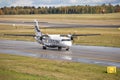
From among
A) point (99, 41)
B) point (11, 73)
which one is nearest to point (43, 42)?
point (99, 41)

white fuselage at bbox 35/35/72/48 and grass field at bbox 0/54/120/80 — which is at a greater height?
grass field at bbox 0/54/120/80

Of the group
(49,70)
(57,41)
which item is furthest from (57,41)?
(49,70)

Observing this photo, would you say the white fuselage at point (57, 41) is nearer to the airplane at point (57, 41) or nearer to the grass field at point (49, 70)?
the airplane at point (57, 41)

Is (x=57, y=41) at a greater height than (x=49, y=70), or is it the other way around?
(x=49, y=70)

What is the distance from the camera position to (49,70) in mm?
34375

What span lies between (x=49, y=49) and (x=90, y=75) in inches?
956

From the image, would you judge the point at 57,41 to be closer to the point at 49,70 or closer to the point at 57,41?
the point at 57,41

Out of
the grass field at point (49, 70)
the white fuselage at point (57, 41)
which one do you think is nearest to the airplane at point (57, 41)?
the white fuselage at point (57, 41)

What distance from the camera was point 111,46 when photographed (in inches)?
2244

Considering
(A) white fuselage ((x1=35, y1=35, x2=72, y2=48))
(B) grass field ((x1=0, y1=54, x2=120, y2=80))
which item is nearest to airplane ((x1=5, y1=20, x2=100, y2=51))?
(A) white fuselage ((x1=35, y1=35, x2=72, y2=48))

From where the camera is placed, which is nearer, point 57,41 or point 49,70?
point 49,70

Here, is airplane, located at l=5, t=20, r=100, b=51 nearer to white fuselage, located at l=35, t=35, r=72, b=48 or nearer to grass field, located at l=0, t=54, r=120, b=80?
white fuselage, located at l=35, t=35, r=72, b=48

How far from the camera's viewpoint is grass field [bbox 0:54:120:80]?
3067 centimetres

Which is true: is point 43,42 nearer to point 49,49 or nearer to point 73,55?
point 49,49
